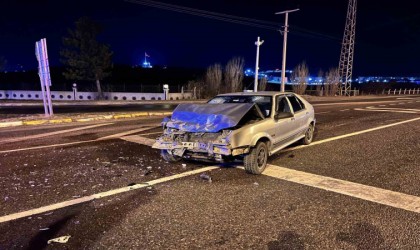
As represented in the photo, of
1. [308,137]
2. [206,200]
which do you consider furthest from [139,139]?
[206,200]

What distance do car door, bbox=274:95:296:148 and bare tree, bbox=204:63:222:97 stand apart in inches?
1280

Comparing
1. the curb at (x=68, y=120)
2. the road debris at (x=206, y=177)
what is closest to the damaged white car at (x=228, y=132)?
A: the road debris at (x=206, y=177)

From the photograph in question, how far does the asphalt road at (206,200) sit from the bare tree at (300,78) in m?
38.8

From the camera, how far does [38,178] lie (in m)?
6.05

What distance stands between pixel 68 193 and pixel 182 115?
8.41 feet

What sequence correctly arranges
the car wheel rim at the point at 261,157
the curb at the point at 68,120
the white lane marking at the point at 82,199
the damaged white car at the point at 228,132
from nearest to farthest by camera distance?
the white lane marking at the point at 82,199
the damaged white car at the point at 228,132
the car wheel rim at the point at 261,157
the curb at the point at 68,120

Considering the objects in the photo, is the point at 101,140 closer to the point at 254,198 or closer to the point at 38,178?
the point at 38,178

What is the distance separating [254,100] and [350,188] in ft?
9.64

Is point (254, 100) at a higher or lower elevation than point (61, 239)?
higher

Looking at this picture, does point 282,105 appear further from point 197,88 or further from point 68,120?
point 197,88

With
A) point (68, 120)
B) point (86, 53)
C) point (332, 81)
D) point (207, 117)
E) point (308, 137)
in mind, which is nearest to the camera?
point (207, 117)

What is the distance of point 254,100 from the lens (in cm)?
764

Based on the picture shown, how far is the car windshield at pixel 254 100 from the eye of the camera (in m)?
7.16

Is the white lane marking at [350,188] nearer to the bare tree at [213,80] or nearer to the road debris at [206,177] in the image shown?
the road debris at [206,177]
